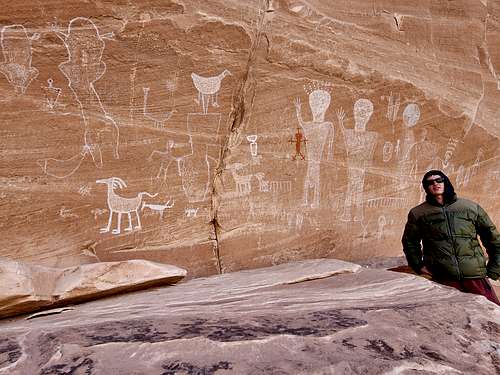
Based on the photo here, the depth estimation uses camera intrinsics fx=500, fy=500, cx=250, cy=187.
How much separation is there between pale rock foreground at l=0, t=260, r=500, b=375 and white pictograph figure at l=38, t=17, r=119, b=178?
1.07 meters

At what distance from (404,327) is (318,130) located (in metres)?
2.40

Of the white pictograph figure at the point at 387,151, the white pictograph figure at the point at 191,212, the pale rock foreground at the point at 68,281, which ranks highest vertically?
the white pictograph figure at the point at 387,151

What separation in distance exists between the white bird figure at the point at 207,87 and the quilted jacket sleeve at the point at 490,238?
2004 mm

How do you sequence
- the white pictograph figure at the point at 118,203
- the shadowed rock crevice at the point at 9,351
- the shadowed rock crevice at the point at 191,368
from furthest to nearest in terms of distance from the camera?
the white pictograph figure at the point at 118,203 → the shadowed rock crevice at the point at 9,351 → the shadowed rock crevice at the point at 191,368

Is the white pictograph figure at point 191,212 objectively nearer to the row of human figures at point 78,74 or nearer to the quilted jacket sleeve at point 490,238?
the row of human figures at point 78,74

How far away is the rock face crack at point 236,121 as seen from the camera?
3881 mm

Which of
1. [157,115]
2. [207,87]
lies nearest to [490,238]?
[207,87]

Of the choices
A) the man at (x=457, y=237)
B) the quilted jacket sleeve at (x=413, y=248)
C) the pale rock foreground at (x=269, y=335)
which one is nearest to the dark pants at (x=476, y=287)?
the man at (x=457, y=237)

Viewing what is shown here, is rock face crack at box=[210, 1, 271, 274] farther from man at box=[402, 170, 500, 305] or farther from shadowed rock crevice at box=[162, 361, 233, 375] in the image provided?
shadowed rock crevice at box=[162, 361, 233, 375]

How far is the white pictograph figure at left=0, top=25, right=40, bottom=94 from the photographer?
313 cm

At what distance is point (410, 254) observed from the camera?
3.29 m

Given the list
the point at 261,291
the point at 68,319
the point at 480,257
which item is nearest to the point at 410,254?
the point at 480,257

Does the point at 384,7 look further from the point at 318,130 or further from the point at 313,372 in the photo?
the point at 313,372

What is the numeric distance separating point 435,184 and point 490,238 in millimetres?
484
